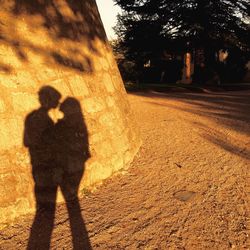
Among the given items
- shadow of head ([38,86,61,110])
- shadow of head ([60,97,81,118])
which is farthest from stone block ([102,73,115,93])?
shadow of head ([38,86,61,110])

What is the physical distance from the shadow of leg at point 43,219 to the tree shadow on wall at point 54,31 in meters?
1.93

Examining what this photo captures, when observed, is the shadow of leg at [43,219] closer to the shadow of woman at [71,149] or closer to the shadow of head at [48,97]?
the shadow of woman at [71,149]

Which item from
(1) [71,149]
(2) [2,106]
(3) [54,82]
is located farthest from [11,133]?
(3) [54,82]

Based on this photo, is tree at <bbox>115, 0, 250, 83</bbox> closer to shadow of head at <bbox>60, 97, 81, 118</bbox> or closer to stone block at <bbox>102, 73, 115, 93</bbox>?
stone block at <bbox>102, 73, 115, 93</bbox>

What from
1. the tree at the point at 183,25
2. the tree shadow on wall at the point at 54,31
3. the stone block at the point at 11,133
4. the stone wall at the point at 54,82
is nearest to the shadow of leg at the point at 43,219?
the stone wall at the point at 54,82

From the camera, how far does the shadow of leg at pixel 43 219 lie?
128 inches

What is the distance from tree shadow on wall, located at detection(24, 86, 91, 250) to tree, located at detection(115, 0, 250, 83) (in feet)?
57.7

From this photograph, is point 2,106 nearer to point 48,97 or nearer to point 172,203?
point 48,97

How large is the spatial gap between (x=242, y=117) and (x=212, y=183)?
567 cm

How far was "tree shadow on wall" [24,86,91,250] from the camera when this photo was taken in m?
4.01

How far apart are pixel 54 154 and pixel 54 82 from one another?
3.63 feet

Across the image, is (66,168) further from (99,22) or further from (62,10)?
(99,22)

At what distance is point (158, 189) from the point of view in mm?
4480

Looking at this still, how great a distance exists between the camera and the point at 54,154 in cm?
421
